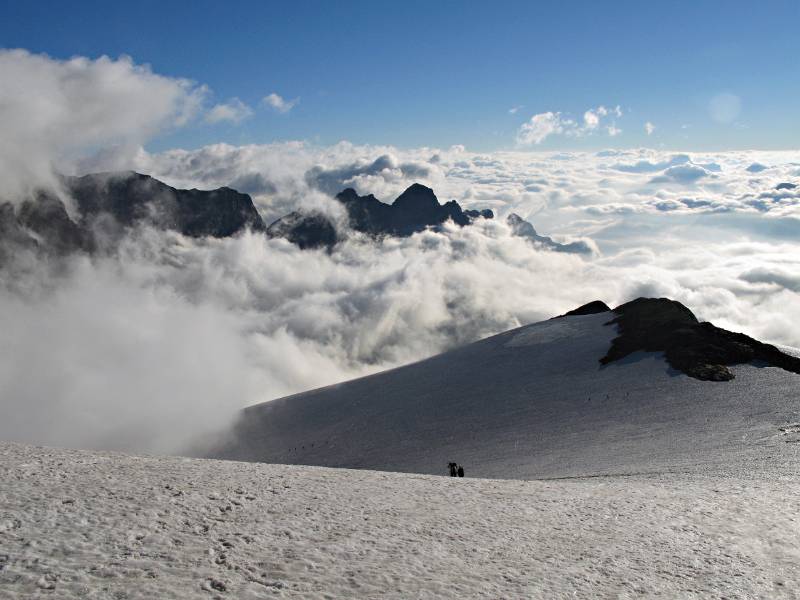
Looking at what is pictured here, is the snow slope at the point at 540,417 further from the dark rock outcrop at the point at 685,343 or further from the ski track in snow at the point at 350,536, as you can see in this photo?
the ski track in snow at the point at 350,536

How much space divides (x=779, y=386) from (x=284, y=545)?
37.4m

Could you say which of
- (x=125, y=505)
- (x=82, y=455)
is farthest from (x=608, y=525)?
(x=82, y=455)

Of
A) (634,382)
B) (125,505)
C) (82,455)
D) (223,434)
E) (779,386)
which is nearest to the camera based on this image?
(125,505)

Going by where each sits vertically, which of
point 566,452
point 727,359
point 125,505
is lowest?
point 566,452

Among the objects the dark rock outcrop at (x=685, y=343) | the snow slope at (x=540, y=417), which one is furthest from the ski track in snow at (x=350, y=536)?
the dark rock outcrop at (x=685, y=343)

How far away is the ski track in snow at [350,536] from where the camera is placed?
10.1 meters

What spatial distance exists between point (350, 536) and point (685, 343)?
139ft

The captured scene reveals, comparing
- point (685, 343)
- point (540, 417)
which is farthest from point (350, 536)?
point (685, 343)

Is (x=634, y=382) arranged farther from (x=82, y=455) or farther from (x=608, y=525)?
(x=82, y=455)

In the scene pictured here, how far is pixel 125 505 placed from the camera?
12.8 meters

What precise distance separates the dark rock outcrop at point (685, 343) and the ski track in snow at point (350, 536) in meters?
26.9

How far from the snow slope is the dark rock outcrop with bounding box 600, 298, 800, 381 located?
46.9 inches

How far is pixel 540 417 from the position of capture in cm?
4069

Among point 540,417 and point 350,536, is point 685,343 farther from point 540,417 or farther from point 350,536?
point 350,536
